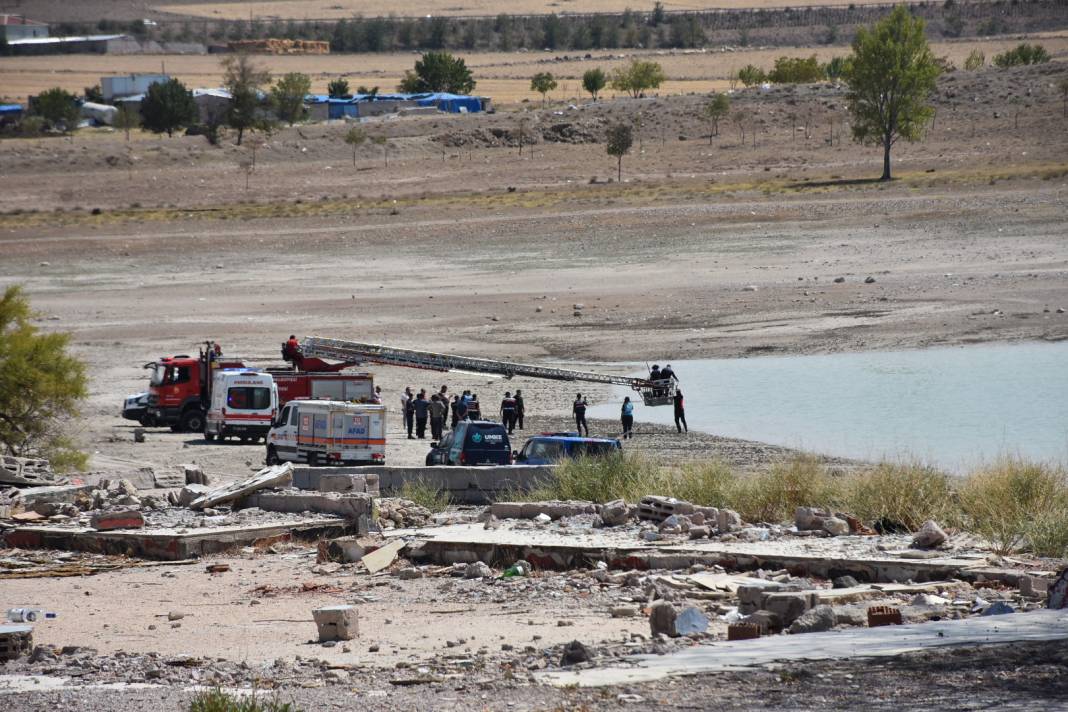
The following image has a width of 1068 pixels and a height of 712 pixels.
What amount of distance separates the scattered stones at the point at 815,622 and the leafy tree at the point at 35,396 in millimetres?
17322

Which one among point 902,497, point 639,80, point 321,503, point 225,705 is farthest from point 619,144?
point 225,705

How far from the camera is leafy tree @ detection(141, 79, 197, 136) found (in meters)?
102

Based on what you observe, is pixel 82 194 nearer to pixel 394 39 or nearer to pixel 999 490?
pixel 999 490

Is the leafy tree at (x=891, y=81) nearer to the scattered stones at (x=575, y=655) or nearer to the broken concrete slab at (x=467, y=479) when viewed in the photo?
the broken concrete slab at (x=467, y=479)

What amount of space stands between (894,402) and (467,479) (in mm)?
11029

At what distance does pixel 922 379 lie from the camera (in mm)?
32406

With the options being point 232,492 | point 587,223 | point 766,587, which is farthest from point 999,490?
point 587,223

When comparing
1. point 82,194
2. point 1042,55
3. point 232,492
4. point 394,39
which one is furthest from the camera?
point 394,39

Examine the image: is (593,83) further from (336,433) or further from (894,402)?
(336,433)

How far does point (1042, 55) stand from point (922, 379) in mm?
87464

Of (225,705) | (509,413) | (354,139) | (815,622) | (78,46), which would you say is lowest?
(509,413)

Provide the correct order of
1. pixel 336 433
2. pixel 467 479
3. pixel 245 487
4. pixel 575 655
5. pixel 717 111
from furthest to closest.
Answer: pixel 717 111, pixel 336 433, pixel 467 479, pixel 245 487, pixel 575 655

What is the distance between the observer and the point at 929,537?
591 inches

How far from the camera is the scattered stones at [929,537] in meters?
15.0
